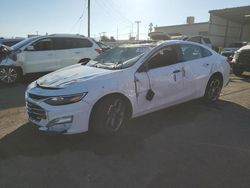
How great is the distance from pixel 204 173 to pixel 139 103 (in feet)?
5.93

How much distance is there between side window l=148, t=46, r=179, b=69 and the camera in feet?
17.5

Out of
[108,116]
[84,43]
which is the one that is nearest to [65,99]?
[108,116]

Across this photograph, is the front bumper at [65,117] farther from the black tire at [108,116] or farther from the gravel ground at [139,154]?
the gravel ground at [139,154]

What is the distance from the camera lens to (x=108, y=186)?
3.31m

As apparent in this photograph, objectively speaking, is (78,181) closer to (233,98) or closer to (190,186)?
(190,186)

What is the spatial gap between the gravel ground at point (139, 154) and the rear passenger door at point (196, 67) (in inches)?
23.8

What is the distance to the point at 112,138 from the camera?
4703mm

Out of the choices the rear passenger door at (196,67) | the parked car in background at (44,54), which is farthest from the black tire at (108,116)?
the parked car in background at (44,54)

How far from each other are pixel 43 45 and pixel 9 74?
154cm

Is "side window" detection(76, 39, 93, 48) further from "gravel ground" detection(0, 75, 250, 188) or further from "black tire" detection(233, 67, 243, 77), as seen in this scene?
"black tire" detection(233, 67, 243, 77)

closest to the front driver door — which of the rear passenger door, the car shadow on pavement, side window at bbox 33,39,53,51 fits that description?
the rear passenger door

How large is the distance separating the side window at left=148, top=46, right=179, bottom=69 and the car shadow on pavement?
1083mm

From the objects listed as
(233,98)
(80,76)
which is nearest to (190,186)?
(80,76)

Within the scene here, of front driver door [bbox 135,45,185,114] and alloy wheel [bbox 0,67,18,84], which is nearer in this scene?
front driver door [bbox 135,45,185,114]
